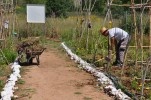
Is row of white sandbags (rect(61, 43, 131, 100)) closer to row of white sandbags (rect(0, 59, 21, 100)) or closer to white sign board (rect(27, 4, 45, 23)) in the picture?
row of white sandbags (rect(0, 59, 21, 100))

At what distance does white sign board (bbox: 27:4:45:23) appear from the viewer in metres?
22.4

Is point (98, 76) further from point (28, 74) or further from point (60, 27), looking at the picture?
point (60, 27)

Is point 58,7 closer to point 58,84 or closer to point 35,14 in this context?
point 35,14

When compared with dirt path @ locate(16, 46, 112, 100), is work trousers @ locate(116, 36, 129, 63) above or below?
above

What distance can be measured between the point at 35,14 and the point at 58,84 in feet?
48.0

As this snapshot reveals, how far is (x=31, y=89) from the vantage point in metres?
7.94

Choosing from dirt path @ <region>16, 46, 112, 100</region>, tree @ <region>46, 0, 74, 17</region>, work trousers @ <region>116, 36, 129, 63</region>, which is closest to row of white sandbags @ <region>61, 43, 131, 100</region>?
dirt path @ <region>16, 46, 112, 100</region>

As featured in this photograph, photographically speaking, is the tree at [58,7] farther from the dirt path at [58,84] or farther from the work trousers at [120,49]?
the work trousers at [120,49]

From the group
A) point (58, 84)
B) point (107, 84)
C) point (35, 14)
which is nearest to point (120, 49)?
point (107, 84)

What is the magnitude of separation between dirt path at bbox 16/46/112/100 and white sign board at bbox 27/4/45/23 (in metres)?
10.7

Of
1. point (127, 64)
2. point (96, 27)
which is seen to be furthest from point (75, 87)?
point (96, 27)

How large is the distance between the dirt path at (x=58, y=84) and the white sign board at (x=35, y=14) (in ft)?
35.2

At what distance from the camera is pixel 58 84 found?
855 centimetres

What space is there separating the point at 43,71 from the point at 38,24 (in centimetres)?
1363
